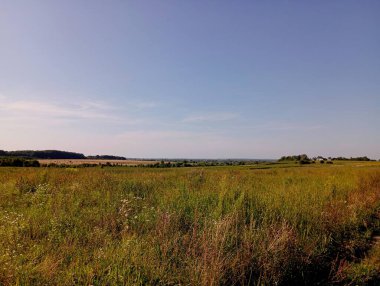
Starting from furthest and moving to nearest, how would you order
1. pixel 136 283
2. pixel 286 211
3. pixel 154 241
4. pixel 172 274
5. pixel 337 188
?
pixel 337 188 < pixel 286 211 < pixel 154 241 < pixel 172 274 < pixel 136 283

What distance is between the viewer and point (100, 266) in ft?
13.4

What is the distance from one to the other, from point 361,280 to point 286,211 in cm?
249

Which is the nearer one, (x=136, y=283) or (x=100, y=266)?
(x=136, y=283)

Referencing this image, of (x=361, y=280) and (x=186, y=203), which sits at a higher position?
(x=186, y=203)

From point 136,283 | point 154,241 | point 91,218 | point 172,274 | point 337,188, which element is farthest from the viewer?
point 337,188

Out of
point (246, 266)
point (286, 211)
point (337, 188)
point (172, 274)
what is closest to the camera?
point (172, 274)

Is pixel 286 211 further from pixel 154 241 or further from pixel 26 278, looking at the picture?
A: pixel 26 278

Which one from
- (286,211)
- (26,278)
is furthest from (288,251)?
(26,278)

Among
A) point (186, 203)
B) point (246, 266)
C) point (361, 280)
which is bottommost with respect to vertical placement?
point (361, 280)

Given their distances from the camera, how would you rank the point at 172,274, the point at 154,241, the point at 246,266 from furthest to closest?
the point at 154,241 → the point at 246,266 → the point at 172,274

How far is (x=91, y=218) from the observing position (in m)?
6.65

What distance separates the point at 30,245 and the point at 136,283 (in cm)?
224

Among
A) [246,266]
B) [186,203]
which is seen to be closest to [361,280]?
[246,266]

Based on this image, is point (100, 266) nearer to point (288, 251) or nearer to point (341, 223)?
point (288, 251)
